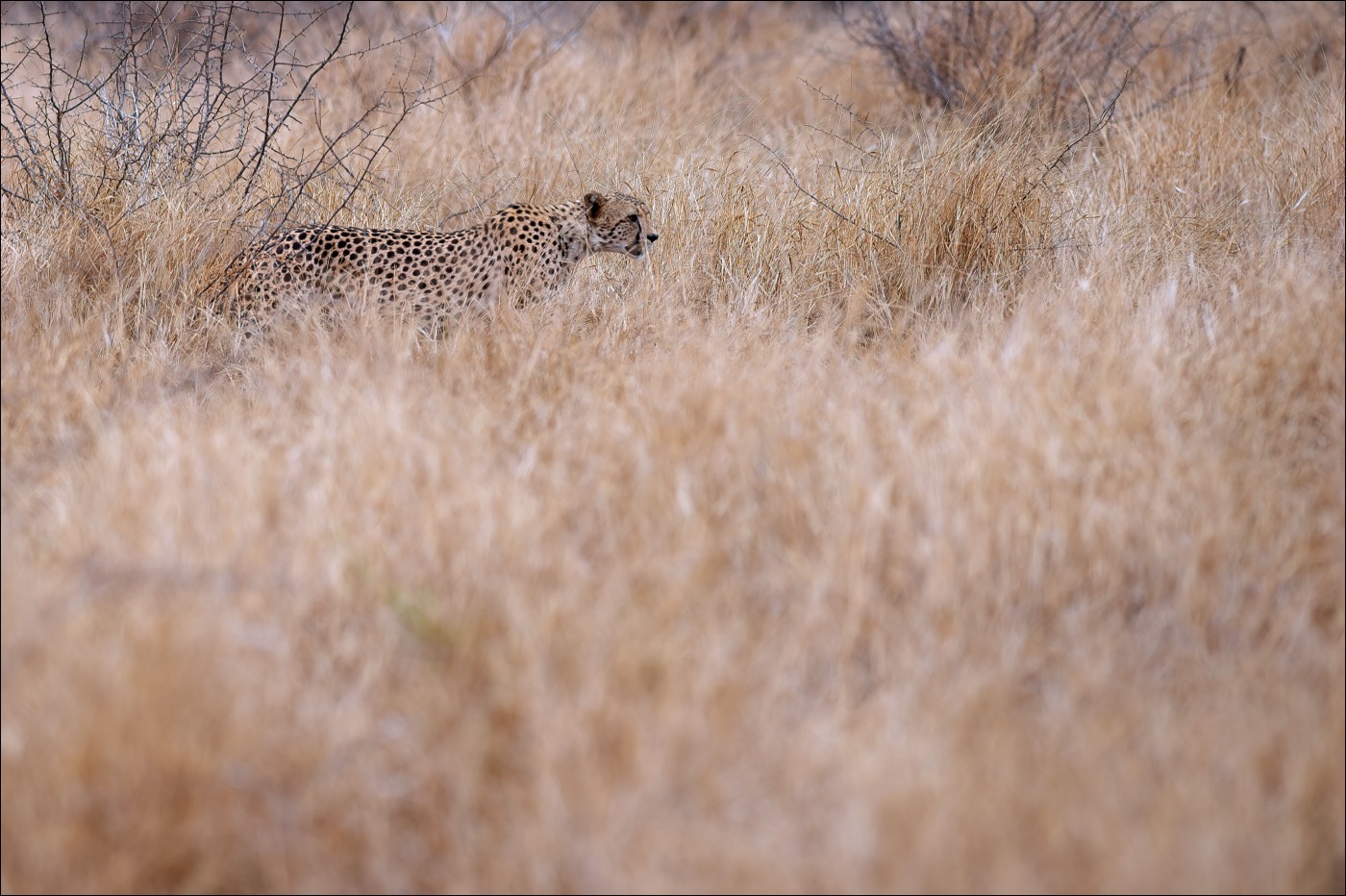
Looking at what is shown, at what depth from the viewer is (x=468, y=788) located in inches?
69.5

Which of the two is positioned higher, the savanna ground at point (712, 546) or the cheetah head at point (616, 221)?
the cheetah head at point (616, 221)

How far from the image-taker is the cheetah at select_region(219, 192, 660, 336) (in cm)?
365

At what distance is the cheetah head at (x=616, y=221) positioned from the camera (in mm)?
3973

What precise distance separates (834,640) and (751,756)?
1.05 feet

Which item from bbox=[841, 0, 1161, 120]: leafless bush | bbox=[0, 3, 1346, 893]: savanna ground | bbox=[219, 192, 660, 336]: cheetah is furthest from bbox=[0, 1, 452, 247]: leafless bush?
bbox=[841, 0, 1161, 120]: leafless bush

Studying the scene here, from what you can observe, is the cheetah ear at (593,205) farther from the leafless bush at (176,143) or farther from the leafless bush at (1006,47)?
the leafless bush at (1006,47)

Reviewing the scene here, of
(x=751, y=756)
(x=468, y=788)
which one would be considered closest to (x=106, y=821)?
(x=468, y=788)

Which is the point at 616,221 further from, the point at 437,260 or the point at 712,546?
the point at 712,546

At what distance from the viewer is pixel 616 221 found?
3982mm

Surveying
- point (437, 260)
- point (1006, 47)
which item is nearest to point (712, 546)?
point (437, 260)

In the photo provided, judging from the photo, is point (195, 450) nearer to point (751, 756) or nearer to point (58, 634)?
point (58, 634)

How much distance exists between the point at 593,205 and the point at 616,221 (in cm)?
9

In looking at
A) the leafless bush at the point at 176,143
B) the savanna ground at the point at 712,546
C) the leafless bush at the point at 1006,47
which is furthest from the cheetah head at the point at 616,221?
the leafless bush at the point at 1006,47

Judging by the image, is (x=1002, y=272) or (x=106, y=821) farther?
(x=1002, y=272)
